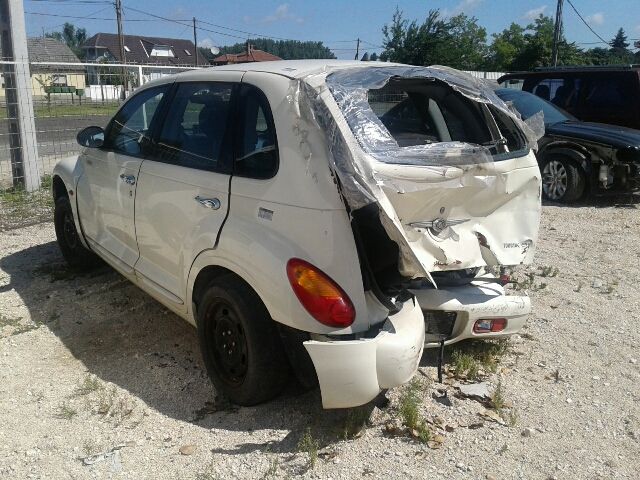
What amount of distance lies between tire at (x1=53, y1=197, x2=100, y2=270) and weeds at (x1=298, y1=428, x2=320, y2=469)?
3228 mm

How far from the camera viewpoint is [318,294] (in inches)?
113

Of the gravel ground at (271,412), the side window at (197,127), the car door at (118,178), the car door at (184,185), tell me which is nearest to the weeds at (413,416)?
the gravel ground at (271,412)


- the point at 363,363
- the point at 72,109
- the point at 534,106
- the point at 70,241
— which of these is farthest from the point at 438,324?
the point at 72,109

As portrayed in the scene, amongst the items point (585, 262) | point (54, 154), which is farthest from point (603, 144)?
point (54, 154)

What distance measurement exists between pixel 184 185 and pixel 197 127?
396 millimetres

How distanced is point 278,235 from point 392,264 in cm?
60

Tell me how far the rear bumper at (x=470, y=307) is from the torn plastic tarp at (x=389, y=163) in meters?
0.30

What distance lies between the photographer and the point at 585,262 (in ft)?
20.3

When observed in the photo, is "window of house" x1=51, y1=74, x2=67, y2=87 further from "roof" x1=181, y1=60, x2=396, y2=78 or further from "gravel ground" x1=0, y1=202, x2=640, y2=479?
"roof" x1=181, y1=60, x2=396, y2=78

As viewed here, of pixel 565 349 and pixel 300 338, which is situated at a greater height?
pixel 300 338

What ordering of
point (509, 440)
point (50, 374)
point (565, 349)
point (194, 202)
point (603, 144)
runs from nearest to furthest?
1. point (509, 440)
2. point (194, 202)
3. point (50, 374)
4. point (565, 349)
5. point (603, 144)

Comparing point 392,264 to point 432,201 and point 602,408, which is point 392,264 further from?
point 602,408

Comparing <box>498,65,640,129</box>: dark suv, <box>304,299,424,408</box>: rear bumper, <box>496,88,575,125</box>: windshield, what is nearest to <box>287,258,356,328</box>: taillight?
<box>304,299,424,408</box>: rear bumper

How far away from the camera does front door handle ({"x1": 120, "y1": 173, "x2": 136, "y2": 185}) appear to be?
414 centimetres
